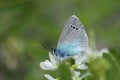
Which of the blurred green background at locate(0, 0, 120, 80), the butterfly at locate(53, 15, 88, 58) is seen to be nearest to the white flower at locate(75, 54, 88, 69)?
the butterfly at locate(53, 15, 88, 58)

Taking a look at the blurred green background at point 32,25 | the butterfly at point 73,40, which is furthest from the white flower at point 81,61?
the blurred green background at point 32,25

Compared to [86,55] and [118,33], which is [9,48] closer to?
[118,33]

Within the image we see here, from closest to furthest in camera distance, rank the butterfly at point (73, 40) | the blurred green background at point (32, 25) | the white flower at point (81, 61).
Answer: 1. the white flower at point (81, 61)
2. the butterfly at point (73, 40)
3. the blurred green background at point (32, 25)

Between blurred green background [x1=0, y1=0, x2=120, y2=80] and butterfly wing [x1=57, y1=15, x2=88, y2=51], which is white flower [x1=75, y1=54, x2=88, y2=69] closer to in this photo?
butterfly wing [x1=57, y1=15, x2=88, y2=51]

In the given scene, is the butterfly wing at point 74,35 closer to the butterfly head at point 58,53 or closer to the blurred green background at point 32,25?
the butterfly head at point 58,53

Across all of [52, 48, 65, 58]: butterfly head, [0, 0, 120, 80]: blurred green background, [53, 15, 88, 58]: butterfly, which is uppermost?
[0, 0, 120, 80]: blurred green background

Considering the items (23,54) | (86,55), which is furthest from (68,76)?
(23,54)

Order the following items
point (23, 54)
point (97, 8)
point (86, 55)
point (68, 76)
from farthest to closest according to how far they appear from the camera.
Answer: point (97, 8)
point (23, 54)
point (86, 55)
point (68, 76)
